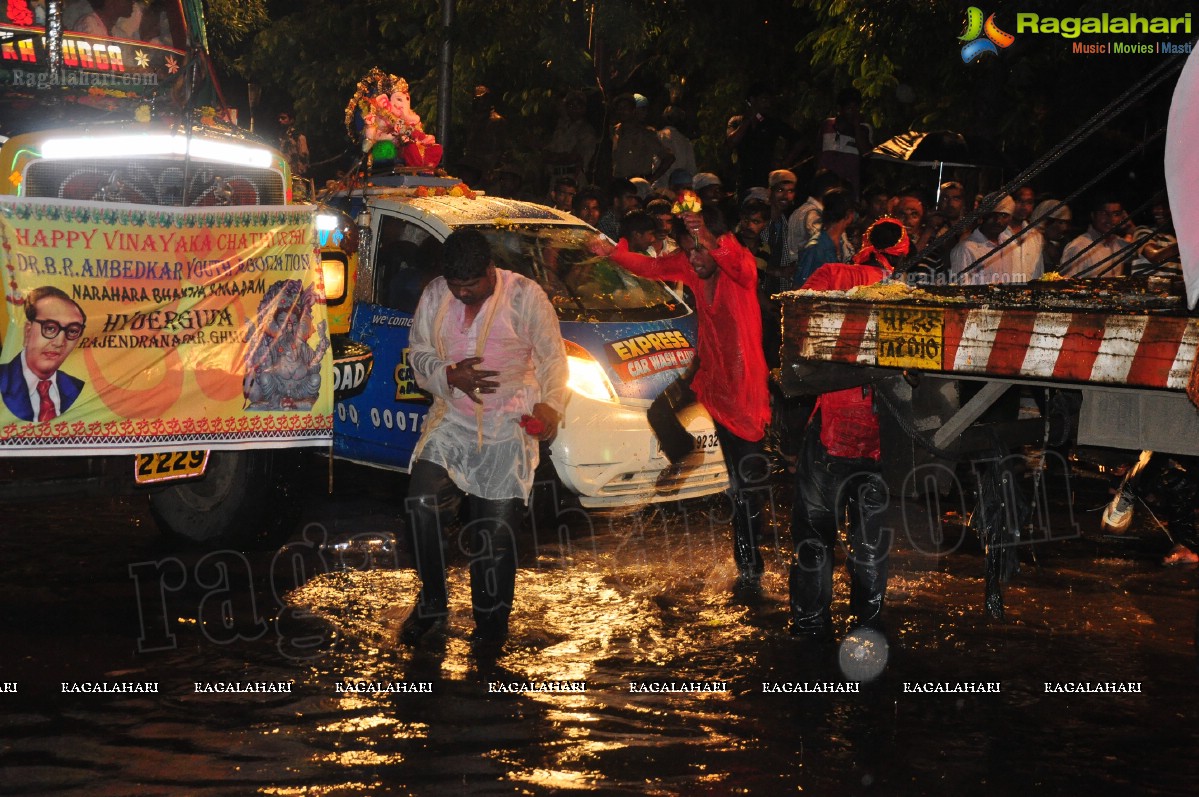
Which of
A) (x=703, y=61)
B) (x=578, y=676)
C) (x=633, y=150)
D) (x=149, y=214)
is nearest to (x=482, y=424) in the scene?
(x=578, y=676)

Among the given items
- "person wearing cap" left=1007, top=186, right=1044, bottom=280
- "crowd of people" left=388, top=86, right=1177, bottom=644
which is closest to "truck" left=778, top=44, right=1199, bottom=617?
"crowd of people" left=388, top=86, right=1177, bottom=644

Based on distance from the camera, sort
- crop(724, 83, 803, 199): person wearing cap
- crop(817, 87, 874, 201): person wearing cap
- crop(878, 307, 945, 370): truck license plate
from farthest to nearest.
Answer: crop(724, 83, 803, 199): person wearing cap → crop(817, 87, 874, 201): person wearing cap → crop(878, 307, 945, 370): truck license plate

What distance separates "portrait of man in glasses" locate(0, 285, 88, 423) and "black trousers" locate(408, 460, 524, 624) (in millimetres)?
1634

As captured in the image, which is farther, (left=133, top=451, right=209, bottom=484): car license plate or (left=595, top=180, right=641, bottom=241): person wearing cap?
(left=595, top=180, right=641, bottom=241): person wearing cap

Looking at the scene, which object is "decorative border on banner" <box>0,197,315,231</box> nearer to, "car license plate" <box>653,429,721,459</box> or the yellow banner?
the yellow banner

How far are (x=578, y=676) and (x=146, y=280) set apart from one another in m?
2.79

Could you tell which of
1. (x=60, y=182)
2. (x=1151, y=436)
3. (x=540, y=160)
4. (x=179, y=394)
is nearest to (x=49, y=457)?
(x=179, y=394)

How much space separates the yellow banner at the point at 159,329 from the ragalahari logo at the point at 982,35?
8.54m

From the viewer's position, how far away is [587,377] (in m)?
8.63

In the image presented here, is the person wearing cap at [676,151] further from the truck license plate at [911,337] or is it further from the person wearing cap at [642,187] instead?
the truck license plate at [911,337]

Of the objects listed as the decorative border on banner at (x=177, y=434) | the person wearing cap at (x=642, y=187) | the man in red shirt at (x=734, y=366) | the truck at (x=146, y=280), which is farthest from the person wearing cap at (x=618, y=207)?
the decorative border on banner at (x=177, y=434)

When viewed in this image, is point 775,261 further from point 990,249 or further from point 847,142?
point 847,142

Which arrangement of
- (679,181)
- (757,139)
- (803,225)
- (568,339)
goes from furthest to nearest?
1. (757,139)
2. (679,181)
3. (803,225)
4. (568,339)

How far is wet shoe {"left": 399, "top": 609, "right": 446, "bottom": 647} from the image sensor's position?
21.7ft
